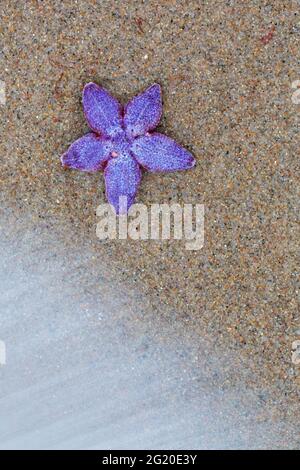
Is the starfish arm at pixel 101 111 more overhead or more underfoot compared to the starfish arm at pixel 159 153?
more overhead

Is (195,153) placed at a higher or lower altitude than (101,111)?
lower

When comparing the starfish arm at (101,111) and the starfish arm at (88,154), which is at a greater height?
the starfish arm at (101,111)

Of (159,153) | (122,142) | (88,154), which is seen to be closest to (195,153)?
(159,153)

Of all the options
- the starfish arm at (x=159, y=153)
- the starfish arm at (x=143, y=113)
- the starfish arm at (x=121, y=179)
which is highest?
the starfish arm at (x=143, y=113)

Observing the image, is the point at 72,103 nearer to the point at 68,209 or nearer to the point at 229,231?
the point at 68,209

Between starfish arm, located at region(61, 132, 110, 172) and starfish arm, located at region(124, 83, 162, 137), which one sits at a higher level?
starfish arm, located at region(124, 83, 162, 137)

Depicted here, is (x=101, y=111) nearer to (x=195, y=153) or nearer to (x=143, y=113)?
(x=143, y=113)

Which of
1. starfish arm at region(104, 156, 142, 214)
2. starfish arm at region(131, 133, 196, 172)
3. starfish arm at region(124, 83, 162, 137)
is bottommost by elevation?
starfish arm at region(104, 156, 142, 214)
